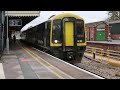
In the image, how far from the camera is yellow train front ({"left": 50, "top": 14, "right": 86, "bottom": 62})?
19188 millimetres

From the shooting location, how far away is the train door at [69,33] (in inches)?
756

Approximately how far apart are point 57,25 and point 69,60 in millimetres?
2783

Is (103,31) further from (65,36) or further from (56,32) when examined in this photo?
(65,36)

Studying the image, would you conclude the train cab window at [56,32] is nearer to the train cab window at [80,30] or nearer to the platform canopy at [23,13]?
the train cab window at [80,30]

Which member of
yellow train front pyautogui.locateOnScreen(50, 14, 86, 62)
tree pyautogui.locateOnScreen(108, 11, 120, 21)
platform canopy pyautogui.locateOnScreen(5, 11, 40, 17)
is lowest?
yellow train front pyautogui.locateOnScreen(50, 14, 86, 62)

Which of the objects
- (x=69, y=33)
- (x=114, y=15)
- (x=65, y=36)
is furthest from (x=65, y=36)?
(x=114, y=15)

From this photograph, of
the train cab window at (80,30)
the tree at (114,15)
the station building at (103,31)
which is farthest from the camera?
the tree at (114,15)

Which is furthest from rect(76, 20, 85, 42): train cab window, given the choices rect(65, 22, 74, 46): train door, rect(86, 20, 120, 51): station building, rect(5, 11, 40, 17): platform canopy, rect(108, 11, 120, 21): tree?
rect(108, 11, 120, 21): tree

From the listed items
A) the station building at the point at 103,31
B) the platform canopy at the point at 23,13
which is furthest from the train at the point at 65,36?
the station building at the point at 103,31

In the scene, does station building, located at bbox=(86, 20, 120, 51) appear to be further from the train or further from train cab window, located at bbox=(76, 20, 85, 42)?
the train
